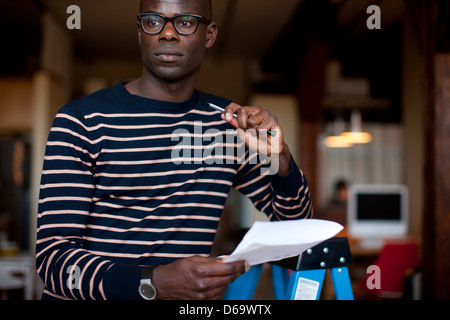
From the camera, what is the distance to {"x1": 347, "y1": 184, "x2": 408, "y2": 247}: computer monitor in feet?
16.4

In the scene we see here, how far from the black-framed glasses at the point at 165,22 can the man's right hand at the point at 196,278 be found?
0.64 m

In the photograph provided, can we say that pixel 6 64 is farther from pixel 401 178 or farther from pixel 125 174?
pixel 125 174

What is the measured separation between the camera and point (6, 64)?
7.54 m

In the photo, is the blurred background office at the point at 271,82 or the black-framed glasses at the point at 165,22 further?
the blurred background office at the point at 271,82

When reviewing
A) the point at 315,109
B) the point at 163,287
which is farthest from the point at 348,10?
the point at 163,287

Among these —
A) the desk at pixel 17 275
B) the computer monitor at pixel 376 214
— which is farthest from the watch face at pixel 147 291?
the computer monitor at pixel 376 214

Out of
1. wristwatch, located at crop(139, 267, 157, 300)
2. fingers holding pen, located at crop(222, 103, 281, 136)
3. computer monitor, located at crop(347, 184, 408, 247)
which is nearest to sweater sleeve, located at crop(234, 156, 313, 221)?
fingers holding pen, located at crop(222, 103, 281, 136)

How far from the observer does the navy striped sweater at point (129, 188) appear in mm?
1096

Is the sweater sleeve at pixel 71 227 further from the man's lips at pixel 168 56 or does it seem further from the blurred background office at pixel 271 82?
the blurred background office at pixel 271 82

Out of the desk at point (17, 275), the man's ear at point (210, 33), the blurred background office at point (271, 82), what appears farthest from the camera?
the blurred background office at point (271, 82)

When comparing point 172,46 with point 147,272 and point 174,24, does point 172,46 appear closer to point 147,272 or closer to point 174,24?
point 174,24

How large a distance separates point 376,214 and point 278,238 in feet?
14.4

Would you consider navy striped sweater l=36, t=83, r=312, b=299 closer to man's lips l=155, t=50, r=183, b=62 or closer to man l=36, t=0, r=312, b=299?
man l=36, t=0, r=312, b=299
